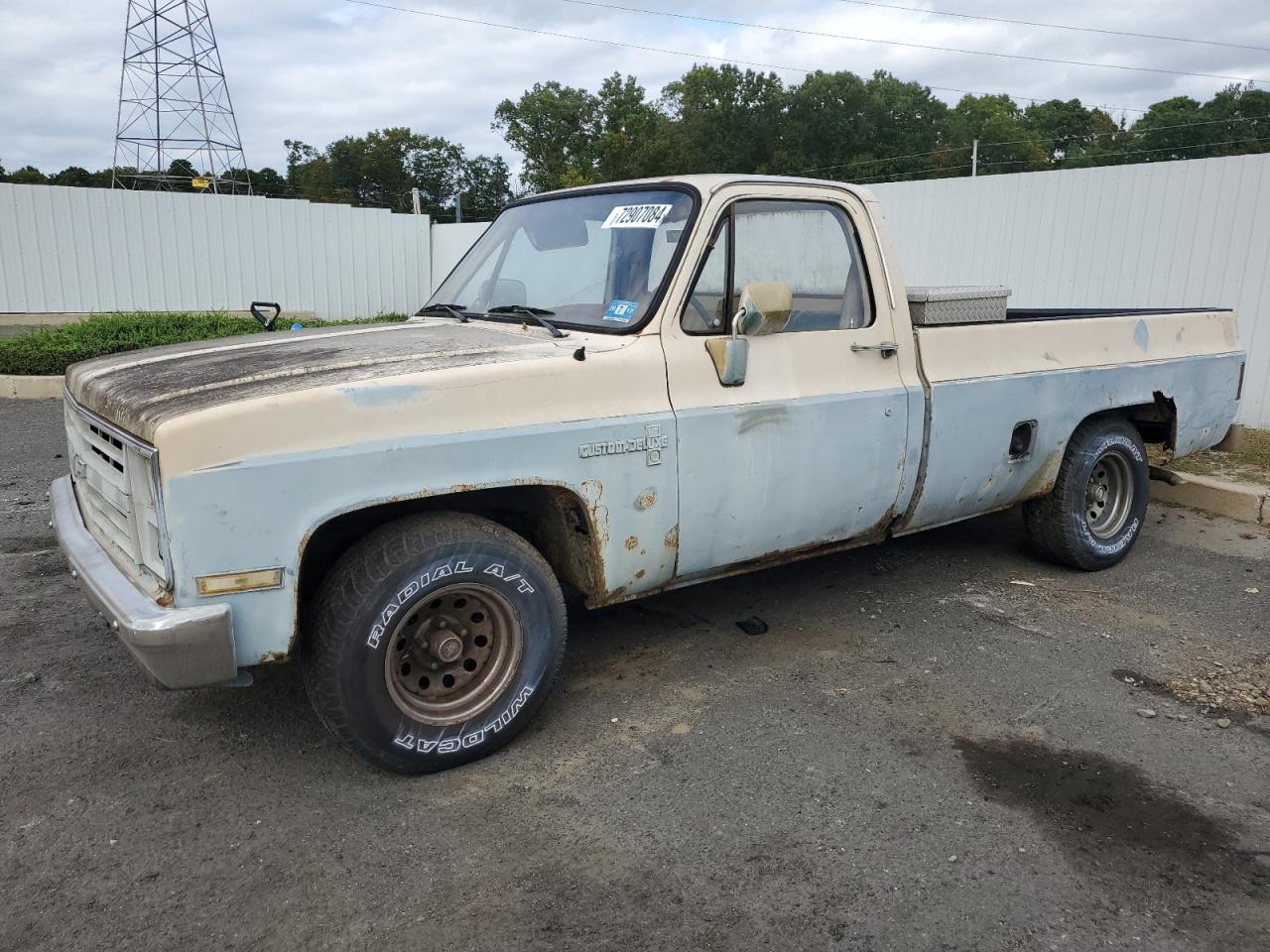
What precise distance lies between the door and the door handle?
10 mm

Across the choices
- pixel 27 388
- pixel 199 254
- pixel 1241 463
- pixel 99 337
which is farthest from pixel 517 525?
pixel 199 254

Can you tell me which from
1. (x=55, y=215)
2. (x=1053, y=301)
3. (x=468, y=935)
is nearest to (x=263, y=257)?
(x=55, y=215)

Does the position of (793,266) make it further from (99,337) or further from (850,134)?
(850,134)

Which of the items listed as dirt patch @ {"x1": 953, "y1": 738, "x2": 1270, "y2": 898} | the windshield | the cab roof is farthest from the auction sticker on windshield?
dirt patch @ {"x1": 953, "y1": 738, "x2": 1270, "y2": 898}

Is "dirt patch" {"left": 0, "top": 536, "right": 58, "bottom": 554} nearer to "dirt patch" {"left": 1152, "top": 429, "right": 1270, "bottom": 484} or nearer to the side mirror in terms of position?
the side mirror

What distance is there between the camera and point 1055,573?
5336 millimetres

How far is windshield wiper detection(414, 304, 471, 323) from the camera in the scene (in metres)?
4.24

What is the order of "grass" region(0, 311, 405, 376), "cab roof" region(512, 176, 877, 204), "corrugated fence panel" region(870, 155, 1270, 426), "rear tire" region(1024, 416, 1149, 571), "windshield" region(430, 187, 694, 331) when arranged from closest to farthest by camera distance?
"windshield" region(430, 187, 694, 331), "cab roof" region(512, 176, 877, 204), "rear tire" region(1024, 416, 1149, 571), "corrugated fence panel" region(870, 155, 1270, 426), "grass" region(0, 311, 405, 376)

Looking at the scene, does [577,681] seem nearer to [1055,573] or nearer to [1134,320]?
[1055,573]

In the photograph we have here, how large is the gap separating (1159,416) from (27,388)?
424 inches

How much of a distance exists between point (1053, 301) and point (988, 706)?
6.97m

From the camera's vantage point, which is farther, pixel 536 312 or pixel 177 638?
pixel 536 312

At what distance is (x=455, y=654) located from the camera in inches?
127

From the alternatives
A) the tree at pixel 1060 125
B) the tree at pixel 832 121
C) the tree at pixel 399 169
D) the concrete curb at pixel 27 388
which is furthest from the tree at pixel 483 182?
the concrete curb at pixel 27 388
